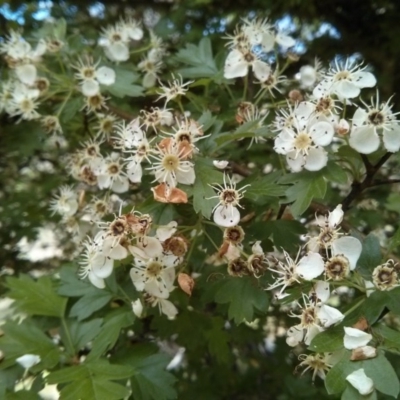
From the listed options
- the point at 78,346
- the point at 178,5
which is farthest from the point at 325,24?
the point at 78,346

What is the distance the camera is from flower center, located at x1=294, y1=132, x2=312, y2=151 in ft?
2.76

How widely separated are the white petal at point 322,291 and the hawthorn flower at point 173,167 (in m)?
0.23

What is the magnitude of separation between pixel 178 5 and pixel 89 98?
0.68 m

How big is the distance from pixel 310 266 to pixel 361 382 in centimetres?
15

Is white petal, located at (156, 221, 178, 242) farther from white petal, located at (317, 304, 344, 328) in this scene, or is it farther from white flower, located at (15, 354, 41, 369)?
white flower, located at (15, 354, 41, 369)

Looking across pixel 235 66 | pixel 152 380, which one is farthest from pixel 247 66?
pixel 152 380

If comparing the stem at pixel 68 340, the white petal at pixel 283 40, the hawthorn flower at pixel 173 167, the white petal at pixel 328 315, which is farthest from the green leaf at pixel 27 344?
the white petal at pixel 283 40

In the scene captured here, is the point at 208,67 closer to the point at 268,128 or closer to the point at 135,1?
the point at 268,128

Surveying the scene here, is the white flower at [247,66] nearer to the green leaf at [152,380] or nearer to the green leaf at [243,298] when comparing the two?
the green leaf at [243,298]

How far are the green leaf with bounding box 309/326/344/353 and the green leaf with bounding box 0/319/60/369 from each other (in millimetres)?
441

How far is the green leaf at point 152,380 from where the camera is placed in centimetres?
94

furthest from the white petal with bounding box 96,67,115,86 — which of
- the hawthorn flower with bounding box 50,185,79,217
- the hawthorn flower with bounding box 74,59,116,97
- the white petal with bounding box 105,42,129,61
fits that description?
the hawthorn flower with bounding box 50,185,79,217

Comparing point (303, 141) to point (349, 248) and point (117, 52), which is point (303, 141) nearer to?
point (349, 248)

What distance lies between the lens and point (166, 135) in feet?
3.03
